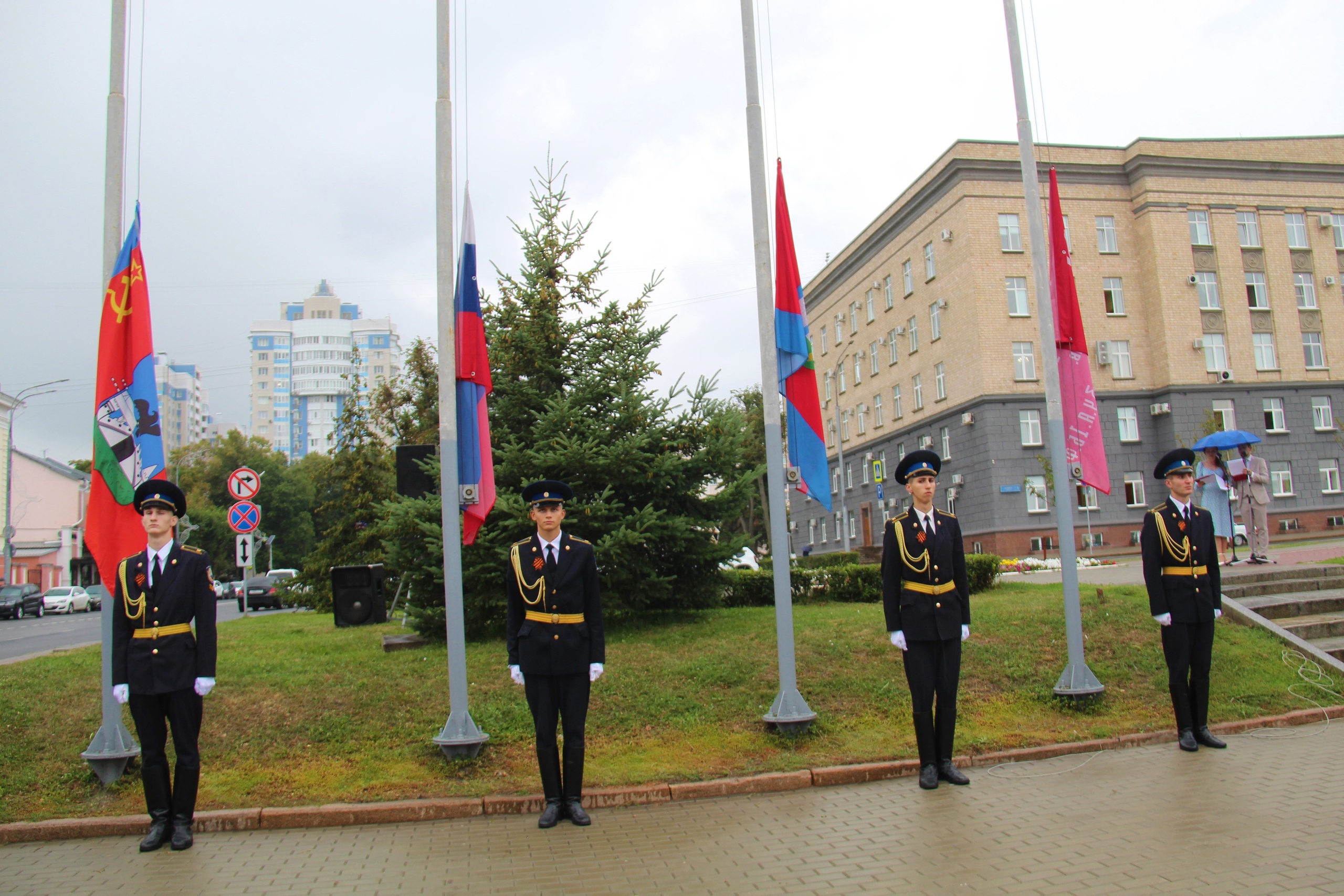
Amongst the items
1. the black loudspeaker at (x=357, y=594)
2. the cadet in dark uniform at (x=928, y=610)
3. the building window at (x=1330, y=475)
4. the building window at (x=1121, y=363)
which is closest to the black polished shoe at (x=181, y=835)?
the cadet in dark uniform at (x=928, y=610)

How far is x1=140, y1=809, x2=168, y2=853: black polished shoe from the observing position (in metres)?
6.05

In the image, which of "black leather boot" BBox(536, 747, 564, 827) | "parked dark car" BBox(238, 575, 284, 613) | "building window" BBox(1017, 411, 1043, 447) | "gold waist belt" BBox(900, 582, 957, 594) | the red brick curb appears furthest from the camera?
"parked dark car" BBox(238, 575, 284, 613)

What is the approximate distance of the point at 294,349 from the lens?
146 m

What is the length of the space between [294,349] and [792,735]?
15129cm

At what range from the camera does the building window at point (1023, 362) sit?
1535 inches

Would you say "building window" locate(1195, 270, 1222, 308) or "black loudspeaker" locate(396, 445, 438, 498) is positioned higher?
"building window" locate(1195, 270, 1222, 308)

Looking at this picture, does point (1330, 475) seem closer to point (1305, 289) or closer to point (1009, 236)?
point (1305, 289)

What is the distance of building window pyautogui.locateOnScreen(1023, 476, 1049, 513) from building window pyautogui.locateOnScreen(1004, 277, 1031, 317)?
681cm

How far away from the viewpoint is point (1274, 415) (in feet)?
Answer: 131

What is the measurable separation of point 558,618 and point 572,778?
107 cm

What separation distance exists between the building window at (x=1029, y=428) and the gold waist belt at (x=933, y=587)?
3356 centimetres

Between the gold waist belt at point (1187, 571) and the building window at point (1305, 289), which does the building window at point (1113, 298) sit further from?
the gold waist belt at point (1187, 571)

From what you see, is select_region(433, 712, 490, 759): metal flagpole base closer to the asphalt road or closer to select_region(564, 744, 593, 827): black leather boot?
select_region(564, 744, 593, 827): black leather boot

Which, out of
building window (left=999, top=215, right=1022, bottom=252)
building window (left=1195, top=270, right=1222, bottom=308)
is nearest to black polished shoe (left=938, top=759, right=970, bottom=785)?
building window (left=999, top=215, right=1022, bottom=252)
